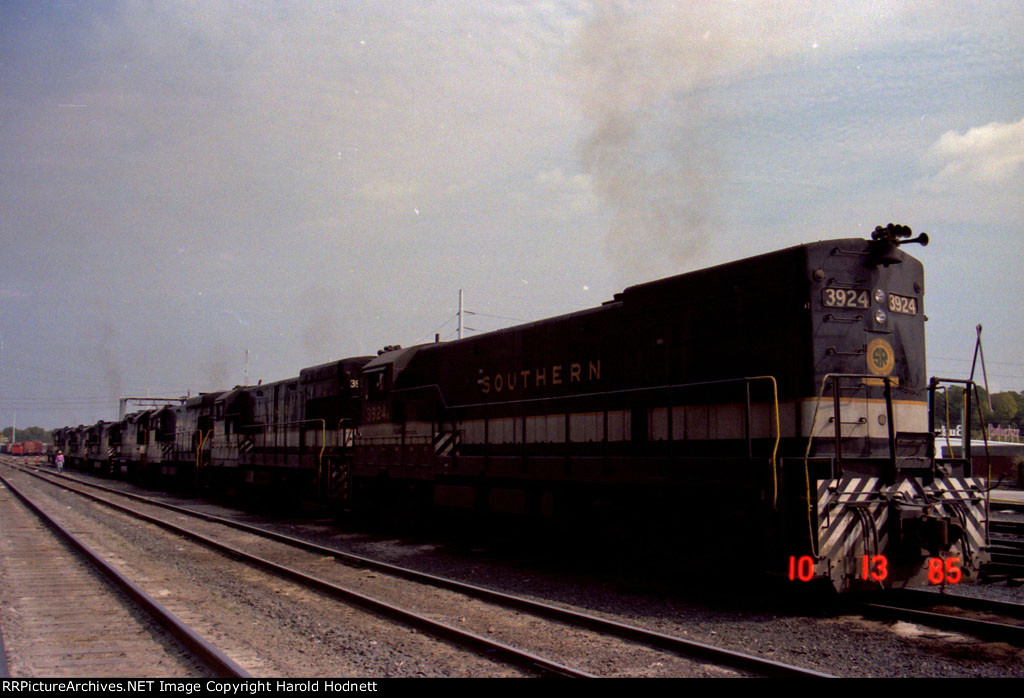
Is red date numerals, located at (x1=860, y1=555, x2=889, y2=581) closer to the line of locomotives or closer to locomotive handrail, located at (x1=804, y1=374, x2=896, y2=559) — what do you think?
the line of locomotives

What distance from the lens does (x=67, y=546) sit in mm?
13445

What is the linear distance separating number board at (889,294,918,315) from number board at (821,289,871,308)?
36cm

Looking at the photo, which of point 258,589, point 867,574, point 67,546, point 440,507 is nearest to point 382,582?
point 258,589

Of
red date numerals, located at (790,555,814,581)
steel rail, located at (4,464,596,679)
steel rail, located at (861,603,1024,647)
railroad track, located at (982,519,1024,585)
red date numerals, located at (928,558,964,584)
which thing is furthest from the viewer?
railroad track, located at (982,519,1024,585)

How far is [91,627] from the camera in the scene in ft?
24.3

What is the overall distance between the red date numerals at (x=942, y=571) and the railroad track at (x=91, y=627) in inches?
239

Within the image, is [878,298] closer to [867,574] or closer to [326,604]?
[867,574]

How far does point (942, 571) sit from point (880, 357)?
2.20m

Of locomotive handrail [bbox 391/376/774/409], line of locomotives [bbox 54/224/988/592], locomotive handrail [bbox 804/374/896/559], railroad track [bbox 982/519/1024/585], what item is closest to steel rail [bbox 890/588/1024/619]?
line of locomotives [bbox 54/224/988/592]

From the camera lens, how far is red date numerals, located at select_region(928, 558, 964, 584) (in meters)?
7.50

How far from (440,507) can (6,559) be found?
6595 millimetres

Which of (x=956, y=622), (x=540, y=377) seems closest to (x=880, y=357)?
(x=956, y=622)

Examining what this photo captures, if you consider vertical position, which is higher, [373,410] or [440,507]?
[373,410]

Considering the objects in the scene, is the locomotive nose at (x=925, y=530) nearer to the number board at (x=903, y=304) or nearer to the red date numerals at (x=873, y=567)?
the red date numerals at (x=873, y=567)
